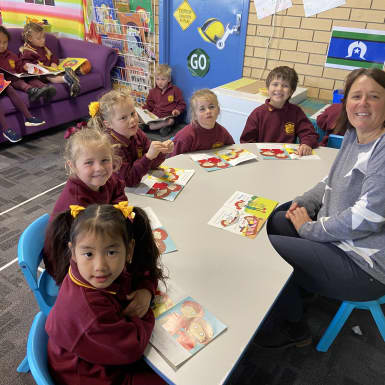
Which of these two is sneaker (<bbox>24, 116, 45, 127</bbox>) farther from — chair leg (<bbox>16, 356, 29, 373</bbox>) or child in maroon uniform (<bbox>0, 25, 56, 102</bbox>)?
chair leg (<bbox>16, 356, 29, 373</bbox>)

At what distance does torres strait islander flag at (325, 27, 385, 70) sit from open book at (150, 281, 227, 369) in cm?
277

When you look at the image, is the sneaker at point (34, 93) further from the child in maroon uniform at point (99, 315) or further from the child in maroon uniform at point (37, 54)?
the child in maroon uniform at point (99, 315)

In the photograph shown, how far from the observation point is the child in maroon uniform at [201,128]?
1.99 m

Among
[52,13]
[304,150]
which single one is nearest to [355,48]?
[304,150]

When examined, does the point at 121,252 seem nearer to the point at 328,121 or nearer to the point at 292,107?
the point at 292,107

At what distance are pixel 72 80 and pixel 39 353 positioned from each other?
11.7ft

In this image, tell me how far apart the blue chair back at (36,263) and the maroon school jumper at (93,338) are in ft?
0.70

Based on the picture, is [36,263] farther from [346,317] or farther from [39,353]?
[346,317]

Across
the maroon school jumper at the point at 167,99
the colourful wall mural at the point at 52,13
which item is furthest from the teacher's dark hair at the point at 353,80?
the colourful wall mural at the point at 52,13

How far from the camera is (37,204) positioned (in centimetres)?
260

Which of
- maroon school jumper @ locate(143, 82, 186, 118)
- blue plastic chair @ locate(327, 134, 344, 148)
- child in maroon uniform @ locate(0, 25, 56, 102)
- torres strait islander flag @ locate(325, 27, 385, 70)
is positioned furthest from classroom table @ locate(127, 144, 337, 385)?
child in maroon uniform @ locate(0, 25, 56, 102)

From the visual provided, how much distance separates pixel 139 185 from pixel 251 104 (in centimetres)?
157

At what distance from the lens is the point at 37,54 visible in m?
3.99

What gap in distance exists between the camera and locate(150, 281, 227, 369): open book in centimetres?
84
